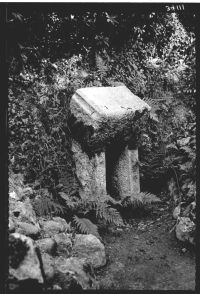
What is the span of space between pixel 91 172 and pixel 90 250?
61.7 inches

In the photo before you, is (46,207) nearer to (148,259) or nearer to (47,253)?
(47,253)

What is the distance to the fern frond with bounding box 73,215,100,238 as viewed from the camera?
454 cm

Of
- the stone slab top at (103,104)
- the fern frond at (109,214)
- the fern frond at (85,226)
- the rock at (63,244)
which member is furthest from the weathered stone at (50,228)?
A: the stone slab top at (103,104)

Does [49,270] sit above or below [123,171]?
below

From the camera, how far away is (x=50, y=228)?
4.36m

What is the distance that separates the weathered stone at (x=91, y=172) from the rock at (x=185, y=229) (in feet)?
4.59

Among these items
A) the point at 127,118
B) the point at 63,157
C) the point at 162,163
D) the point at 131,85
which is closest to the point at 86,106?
the point at 127,118

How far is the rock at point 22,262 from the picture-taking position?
109 inches

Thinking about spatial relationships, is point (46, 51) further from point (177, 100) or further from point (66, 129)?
point (177, 100)

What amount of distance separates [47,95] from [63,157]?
1339 mm

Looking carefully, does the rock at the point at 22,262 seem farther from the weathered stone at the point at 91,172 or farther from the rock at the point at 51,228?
the weathered stone at the point at 91,172

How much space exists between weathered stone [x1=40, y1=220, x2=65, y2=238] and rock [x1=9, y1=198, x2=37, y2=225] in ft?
0.51

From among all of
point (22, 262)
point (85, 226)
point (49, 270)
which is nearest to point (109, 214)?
point (85, 226)

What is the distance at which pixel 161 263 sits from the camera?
4176 millimetres
